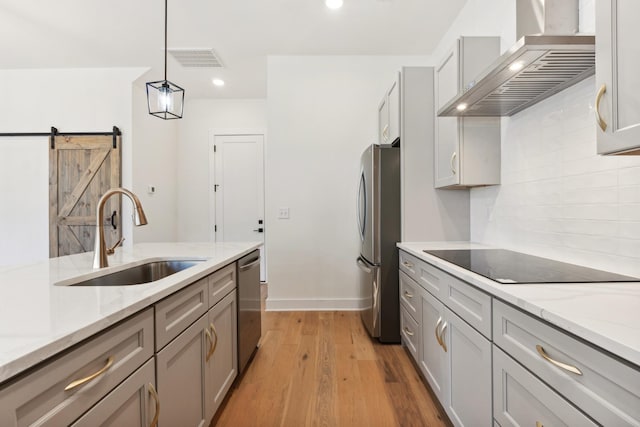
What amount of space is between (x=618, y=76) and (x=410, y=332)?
180 cm

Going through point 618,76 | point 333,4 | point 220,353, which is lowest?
point 220,353

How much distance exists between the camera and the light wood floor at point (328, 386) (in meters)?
1.65

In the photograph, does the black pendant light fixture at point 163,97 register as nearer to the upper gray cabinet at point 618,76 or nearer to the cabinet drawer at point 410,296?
the cabinet drawer at point 410,296

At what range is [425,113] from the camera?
8.17 ft

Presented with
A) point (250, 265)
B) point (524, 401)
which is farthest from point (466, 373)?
point (250, 265)

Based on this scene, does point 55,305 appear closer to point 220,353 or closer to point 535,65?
point 220,353

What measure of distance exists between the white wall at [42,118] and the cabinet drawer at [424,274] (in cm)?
331

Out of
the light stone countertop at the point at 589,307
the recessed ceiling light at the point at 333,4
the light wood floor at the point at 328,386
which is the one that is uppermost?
the recessed ceiling light at the point at 333,4

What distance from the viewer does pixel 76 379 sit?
2.24ft

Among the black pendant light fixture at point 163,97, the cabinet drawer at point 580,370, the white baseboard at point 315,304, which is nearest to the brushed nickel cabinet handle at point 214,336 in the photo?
the cabinet drawer at point 580,370

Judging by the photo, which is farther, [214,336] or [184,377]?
[214,336]

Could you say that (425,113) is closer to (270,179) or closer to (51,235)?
(270,179)

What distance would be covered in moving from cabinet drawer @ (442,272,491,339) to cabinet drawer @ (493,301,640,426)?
0.14 metres

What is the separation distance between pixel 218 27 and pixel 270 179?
60.0 inches
